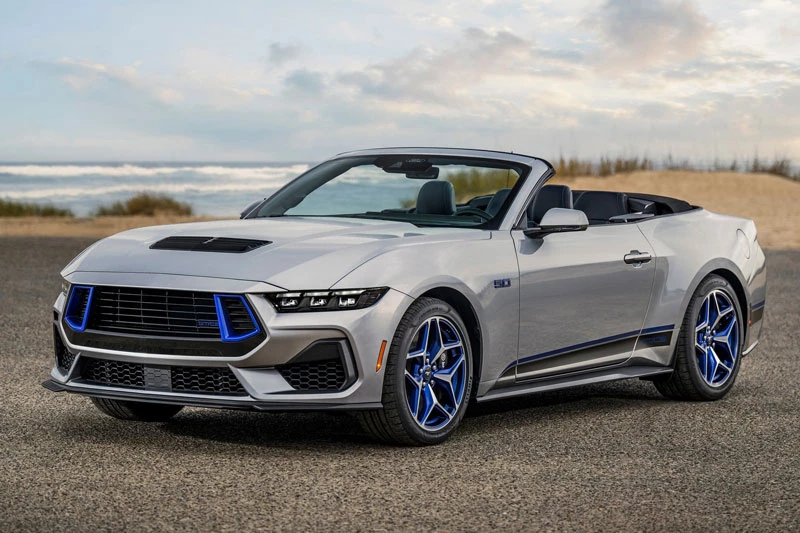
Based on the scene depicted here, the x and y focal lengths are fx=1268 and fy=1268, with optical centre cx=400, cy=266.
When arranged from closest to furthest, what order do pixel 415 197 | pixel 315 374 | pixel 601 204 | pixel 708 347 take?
1. pixel 315 374
2. pixel 415 197
3. pixel 708 347
4. pixel 601 204

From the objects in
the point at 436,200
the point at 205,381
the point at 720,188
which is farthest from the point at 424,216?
the point at 720,188

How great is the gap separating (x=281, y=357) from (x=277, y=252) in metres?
0.55

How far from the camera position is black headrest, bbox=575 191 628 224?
9086 millimetres

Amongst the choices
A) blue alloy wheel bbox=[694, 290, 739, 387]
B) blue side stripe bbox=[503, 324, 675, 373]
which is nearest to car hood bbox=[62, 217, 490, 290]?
blue side stripe bbox=[503, 324, 675, 373]

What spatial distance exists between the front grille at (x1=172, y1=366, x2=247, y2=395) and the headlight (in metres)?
0.44

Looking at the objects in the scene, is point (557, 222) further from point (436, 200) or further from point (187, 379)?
point (187, 379)

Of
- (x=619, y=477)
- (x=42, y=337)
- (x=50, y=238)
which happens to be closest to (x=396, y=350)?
(x=619, y=477)

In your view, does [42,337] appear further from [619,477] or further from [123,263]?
[619,477]

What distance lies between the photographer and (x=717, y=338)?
8.84 metres

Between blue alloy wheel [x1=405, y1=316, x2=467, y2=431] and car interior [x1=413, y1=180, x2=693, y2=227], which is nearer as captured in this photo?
blue alloy wheel [x1=405, y1=316, x2=467, y2=431]

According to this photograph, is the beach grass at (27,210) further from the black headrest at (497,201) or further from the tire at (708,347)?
the black headrest at (497,201)

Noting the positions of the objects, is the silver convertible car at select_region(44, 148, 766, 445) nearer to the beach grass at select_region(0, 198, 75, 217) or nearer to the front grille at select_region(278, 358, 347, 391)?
the front grille at select_region(278, 358, 347, 391)

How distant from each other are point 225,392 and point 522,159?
2.78 m

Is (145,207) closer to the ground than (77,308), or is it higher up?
closer to the ground
